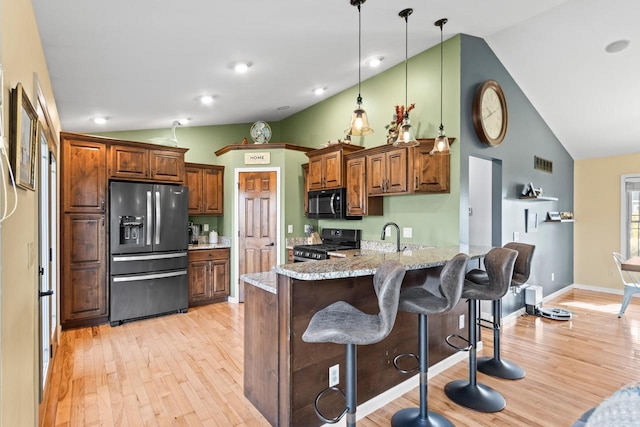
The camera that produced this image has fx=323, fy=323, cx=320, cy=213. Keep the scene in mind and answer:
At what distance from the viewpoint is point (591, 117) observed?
4824mm

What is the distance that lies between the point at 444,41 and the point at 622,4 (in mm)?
1628

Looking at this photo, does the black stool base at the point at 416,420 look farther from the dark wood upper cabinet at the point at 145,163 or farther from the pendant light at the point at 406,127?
the dark wood upper cabinet at the point at 145,163

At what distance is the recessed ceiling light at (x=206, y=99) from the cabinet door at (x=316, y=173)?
158 centimetres

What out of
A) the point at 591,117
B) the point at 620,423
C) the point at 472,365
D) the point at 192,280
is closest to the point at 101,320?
the point at 192,280

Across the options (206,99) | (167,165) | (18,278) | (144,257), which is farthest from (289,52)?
(144,257)

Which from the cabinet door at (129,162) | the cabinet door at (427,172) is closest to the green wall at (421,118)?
the cabinet door at (427,172)

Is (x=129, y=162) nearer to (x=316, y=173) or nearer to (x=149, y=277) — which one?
(x=149, y=277)

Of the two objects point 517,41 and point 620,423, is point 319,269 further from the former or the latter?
point 517,41

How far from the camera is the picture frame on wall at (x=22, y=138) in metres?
1.27

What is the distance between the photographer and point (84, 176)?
12.9ft

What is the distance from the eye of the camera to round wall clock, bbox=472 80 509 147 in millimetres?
3639

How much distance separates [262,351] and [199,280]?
3.04m

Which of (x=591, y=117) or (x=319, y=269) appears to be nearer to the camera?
(x=319, y=269)

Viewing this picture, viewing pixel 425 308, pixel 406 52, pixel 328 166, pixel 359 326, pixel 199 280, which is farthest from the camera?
pixel 199 280
